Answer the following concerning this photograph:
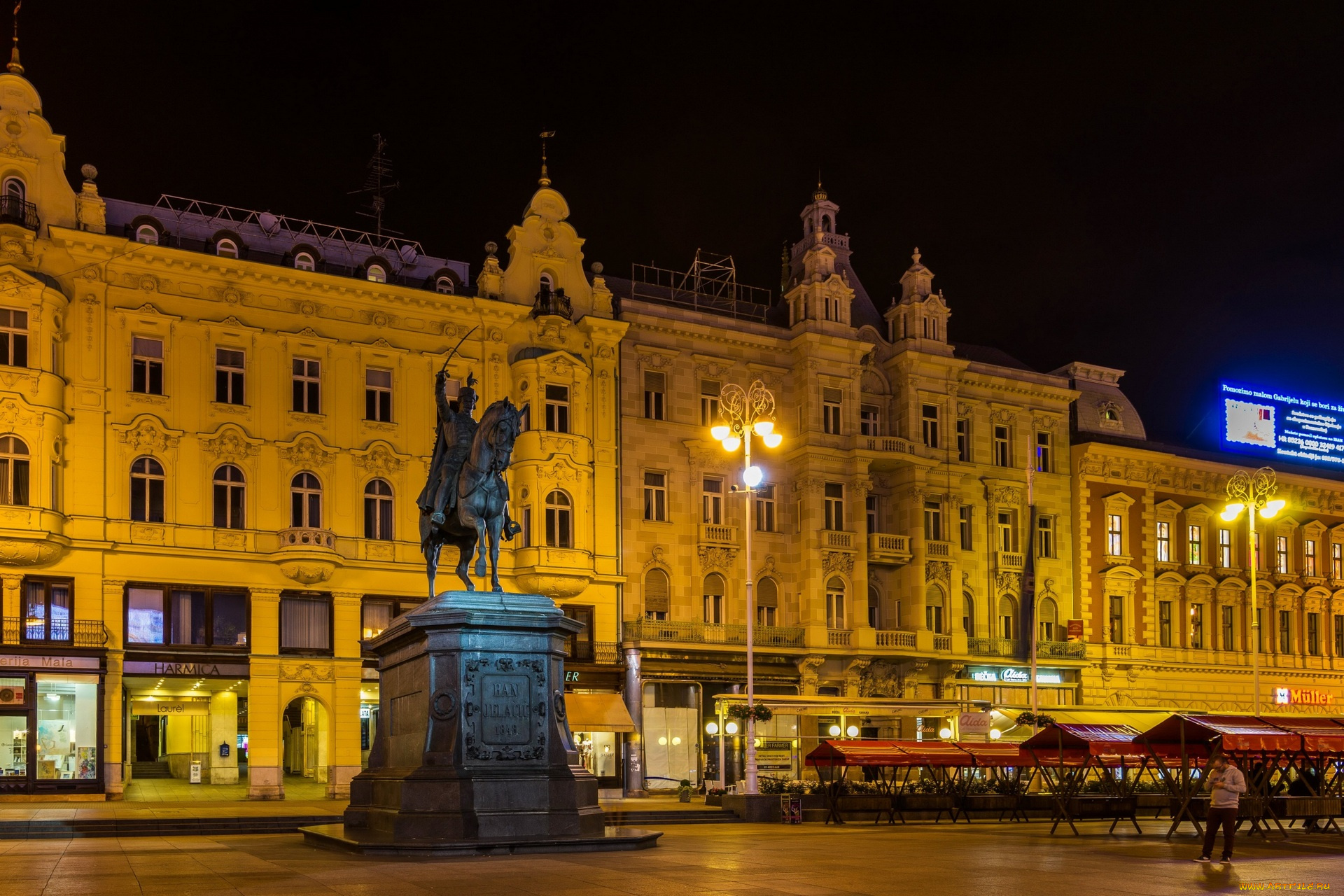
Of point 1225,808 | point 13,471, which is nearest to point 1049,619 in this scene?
point 1225,808

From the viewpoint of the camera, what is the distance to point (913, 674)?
54719mm

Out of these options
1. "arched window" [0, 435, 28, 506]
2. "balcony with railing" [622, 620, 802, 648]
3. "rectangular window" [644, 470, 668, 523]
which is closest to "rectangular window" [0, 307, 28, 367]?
"arched window" [0, 435, 28, 506]

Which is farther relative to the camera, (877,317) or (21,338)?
(877,317)

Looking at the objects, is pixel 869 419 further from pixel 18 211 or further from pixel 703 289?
pixel 18 211

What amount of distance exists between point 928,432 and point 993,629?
810cm

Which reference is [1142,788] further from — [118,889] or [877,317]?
[118,889]

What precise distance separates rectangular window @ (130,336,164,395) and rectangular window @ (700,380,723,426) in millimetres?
18688

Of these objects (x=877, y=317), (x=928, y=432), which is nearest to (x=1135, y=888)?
(x=928, y=432)

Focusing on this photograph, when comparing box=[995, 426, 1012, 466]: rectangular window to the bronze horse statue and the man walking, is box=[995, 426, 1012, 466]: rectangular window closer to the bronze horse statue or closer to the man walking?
the man walking

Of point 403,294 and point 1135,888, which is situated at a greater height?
point 403,294

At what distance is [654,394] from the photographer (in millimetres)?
52281

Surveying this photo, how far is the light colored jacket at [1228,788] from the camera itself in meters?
21.3

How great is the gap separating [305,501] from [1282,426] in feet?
151

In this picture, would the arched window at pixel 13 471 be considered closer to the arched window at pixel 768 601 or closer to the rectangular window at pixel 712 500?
the rectangular window at pixel 712 500
